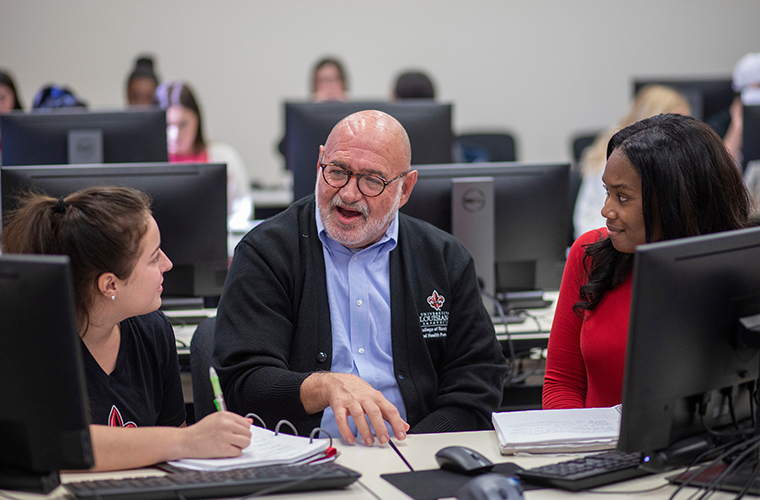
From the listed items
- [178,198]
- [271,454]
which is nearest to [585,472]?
[271,454]

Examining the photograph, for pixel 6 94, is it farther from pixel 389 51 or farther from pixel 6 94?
pixel 389 51

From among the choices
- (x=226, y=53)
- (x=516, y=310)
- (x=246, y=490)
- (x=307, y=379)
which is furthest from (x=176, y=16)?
(x=246, y=490)

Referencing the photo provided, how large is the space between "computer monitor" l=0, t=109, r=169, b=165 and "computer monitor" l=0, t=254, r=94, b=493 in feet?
5.64

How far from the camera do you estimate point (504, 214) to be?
2.31 metres

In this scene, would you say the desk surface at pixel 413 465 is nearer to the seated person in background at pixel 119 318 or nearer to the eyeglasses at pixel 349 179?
the seated person in background at pixel 119 318

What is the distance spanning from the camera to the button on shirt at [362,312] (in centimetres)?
173

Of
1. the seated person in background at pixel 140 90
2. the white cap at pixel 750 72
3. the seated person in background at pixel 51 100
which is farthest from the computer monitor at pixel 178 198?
the white cap at pixel 750 72

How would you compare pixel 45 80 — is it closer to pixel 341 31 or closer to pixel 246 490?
pixel 341 31

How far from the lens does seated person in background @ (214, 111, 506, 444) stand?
Result: 167 cm

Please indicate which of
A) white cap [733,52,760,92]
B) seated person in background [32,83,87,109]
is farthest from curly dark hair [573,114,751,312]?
white cap [733,52,760,92]

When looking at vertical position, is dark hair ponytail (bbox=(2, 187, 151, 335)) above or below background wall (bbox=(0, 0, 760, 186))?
below

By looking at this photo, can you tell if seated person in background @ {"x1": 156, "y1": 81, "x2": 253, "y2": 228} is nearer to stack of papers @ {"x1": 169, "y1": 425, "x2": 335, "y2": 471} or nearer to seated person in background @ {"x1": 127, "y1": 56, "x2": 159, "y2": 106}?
seated person in background @ {"x1": 127, "y1": 56, "x2": 159, "y2": 106}

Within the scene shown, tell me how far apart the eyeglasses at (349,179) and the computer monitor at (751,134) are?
2.48 m

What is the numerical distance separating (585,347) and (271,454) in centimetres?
75
